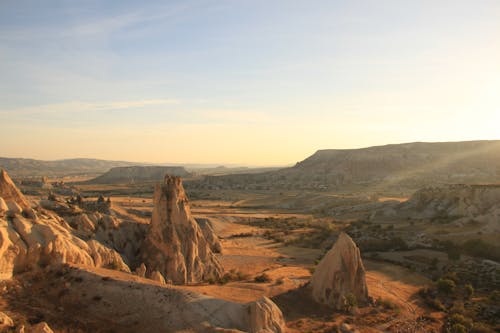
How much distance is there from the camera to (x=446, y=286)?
19.2 m

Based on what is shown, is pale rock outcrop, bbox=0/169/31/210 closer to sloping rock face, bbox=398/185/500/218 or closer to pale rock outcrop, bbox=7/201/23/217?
pale rock outcrop, bbox=7/201/23/217

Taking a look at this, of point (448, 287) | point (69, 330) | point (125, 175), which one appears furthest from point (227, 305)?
point (125, 175)

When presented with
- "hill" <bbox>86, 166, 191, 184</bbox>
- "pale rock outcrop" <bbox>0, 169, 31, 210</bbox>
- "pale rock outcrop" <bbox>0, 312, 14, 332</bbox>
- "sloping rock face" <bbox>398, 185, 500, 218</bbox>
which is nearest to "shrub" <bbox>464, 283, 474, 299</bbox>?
"pale rock outcrop" <bbox>0, 312, 14, 332</bbox>

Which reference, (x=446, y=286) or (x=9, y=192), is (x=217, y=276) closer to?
(x=9, y=192)

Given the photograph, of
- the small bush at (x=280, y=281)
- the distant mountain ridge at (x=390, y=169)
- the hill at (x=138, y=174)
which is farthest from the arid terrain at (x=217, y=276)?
the hill at (x=138, y=174)

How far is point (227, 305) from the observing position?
11750 mm

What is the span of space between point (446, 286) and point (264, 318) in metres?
12.5

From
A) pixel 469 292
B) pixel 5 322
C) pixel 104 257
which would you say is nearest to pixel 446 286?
pixel 469 292

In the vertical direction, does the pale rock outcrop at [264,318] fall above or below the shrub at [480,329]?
above

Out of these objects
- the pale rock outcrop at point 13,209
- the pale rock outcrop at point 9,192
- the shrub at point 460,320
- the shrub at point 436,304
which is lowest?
the shrub at point 436,304

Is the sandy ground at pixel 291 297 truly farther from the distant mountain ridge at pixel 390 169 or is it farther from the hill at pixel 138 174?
the hill at pixel 138 174

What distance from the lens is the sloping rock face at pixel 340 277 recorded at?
15.3 metres

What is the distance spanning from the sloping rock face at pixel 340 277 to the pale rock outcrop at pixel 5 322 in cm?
1083

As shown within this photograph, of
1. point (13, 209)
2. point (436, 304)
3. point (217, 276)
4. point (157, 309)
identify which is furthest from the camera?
point (217, 276)
